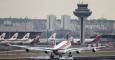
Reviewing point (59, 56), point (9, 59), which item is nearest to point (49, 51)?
point (59, 56)

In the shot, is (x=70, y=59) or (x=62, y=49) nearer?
(x=70, y=59)

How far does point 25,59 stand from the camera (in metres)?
110

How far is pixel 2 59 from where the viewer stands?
108500 mm

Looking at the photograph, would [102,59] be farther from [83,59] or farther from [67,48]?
[67,48]

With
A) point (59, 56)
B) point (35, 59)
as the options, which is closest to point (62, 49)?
point (59, 56)

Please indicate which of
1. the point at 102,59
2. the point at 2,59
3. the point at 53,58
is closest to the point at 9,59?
the point at 2,59

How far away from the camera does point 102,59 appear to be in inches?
4326

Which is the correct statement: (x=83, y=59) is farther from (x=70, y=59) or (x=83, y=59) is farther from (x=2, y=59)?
(x=2, y=59)

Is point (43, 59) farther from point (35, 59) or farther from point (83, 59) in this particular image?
point (83, 59)

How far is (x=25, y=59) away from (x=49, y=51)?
7278 millimetres

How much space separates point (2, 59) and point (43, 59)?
8.80m

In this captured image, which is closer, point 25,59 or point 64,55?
point 25,59

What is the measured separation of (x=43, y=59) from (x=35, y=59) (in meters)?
1.76

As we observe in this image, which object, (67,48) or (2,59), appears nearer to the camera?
(2,59)
